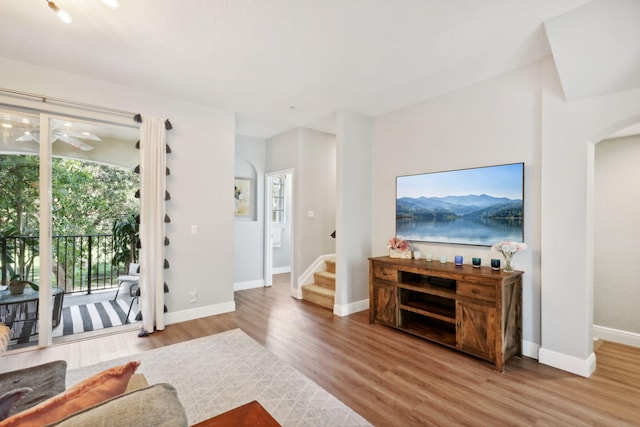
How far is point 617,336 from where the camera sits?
3.20m

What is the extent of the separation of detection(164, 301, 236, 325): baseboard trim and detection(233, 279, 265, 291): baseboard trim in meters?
1.07

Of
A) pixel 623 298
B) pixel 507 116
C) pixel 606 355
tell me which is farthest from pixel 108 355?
pixel 623 298

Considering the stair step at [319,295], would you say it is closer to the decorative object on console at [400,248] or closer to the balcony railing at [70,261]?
the decorative object on console at [400,248]

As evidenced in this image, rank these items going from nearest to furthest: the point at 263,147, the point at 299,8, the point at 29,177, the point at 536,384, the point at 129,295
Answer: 1. the point at 299,8
2. the point at 536,384
3. the point at 29,177
4. the point at 129,295
5. the point at 263,147

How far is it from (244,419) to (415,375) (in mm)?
1861

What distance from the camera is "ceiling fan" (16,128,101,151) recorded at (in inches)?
119

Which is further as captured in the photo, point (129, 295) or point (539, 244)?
point (129, 295)

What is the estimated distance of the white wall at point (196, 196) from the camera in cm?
360

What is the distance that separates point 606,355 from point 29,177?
5962 mm

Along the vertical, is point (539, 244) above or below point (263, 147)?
below

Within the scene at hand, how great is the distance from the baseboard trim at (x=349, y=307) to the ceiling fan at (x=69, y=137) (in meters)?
3.59

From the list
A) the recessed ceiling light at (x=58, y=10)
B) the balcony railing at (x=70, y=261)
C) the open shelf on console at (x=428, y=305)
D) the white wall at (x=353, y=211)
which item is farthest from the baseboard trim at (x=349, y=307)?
the recessed ceiling light at (x=58, y=10)

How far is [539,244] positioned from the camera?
9.15ft

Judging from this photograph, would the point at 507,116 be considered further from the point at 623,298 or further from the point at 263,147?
the point at 263,147
